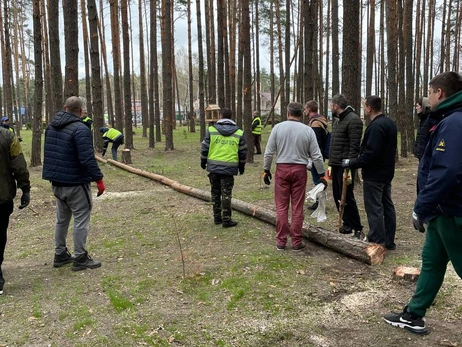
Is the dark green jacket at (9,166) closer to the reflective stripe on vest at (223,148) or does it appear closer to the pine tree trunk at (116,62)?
the reflective stripe on vest at (223,148)

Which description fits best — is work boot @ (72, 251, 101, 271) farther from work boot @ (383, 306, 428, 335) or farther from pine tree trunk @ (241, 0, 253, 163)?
pine tree trunk @ (241, 0, 253, 163)

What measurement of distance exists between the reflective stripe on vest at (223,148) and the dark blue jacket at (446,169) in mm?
3812

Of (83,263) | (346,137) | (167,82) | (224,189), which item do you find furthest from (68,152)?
(167,82)

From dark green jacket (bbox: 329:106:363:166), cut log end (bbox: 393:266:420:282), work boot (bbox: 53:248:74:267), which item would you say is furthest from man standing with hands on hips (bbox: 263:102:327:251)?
work boot (bbox: 53:248:74:267)

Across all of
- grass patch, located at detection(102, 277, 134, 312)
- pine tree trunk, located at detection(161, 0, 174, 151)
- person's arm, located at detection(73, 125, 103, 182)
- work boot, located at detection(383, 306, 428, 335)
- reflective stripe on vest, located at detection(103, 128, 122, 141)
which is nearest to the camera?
work boot, located at detection(383, 306, 428, 335)

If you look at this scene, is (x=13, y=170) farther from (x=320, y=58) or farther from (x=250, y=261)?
(x=320, y=58)

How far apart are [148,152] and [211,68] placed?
22.4 feet

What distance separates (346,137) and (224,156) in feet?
6.37

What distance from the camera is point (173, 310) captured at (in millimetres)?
4039

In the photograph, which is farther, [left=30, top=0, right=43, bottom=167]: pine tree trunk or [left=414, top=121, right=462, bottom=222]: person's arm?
[left=30, top=0, right=43, bottom=167]: pine tree trunk

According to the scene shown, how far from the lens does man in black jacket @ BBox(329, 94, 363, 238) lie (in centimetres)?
574

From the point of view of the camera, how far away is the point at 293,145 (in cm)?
A: 553

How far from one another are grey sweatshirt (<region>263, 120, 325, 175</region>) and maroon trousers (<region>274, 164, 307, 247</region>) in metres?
0.11

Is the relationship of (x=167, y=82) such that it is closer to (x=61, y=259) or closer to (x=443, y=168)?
(x=61, y=259)
